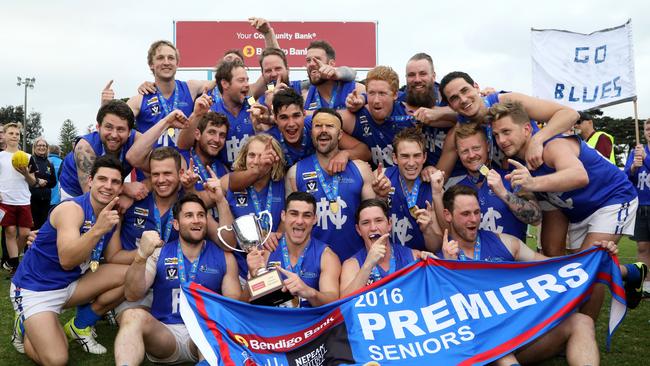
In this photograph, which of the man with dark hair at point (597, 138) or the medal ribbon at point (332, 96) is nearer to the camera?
the medal ribbon at point (332, 96)

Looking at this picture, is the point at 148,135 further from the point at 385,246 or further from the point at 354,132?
the point at 385,246

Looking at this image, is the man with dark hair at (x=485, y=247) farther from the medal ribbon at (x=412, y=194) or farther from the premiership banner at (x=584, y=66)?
the premiership banner at (x=584, y=66)

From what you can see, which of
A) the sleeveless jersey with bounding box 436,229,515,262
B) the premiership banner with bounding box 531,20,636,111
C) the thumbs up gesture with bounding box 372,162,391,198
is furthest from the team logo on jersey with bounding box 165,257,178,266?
the premiership banner with bounding box 531,20,636,111

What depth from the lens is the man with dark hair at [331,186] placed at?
17.2ft

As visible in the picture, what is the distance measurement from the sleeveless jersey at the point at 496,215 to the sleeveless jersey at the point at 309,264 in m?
1.61

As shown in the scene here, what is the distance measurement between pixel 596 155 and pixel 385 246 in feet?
7.22

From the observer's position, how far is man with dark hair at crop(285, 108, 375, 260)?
17.2 feet

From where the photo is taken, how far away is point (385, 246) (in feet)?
14.7

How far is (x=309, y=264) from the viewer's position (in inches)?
184

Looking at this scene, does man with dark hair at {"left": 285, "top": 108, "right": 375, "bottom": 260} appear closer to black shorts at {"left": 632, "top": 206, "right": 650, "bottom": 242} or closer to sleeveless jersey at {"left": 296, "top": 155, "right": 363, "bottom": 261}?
sleeveless jersey at {"left": 296, "top": 155, "right": 363, "bottom": 261}

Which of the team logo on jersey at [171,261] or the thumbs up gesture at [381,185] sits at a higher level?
the thumbs up gesture at [381,185]

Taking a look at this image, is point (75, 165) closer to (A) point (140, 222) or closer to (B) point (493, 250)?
(A) point (140, 222)

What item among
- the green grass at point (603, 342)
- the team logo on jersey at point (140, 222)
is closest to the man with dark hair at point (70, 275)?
the green grass at point (603, 342)

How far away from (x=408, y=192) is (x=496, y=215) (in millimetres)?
853
